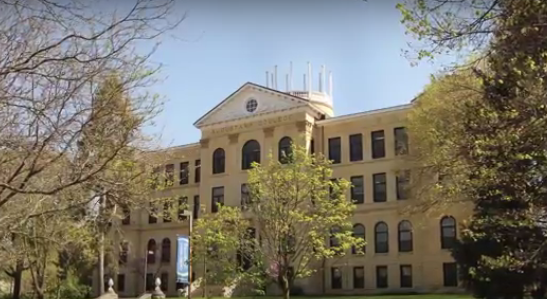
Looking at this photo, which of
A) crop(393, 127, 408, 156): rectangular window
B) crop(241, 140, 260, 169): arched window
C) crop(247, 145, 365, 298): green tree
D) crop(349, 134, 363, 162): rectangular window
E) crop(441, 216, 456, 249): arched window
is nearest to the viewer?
crop(247, 145, 365, 298): green tree

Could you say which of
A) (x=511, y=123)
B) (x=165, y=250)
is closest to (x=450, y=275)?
(x=165, y=250)

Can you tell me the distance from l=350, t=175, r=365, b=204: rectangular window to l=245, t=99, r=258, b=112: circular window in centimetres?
905

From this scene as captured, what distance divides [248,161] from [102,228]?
1329cm

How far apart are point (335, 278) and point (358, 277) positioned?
5.19 feet

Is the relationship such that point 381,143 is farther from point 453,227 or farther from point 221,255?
point 221,255

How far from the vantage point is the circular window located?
51.1m

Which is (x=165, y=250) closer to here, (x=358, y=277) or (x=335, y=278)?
(x=335, y=278)

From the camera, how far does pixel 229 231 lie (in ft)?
117

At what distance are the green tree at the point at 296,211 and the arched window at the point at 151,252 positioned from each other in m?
24.6

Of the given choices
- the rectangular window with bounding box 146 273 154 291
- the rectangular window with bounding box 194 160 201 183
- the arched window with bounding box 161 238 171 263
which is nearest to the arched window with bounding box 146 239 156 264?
the arched window with bounding box 161 238 171 263

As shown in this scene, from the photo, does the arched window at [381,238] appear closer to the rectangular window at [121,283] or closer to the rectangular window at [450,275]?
the rectangular window at [450,275]

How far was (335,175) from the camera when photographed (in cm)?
4866

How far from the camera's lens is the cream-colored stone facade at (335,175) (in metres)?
44.2

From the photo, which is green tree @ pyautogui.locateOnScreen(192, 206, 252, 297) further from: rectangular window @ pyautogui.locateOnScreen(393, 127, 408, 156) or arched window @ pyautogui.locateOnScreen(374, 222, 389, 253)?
rectangular window @ pyautogui.locateOnScreen(393, 127, 408, 156)
